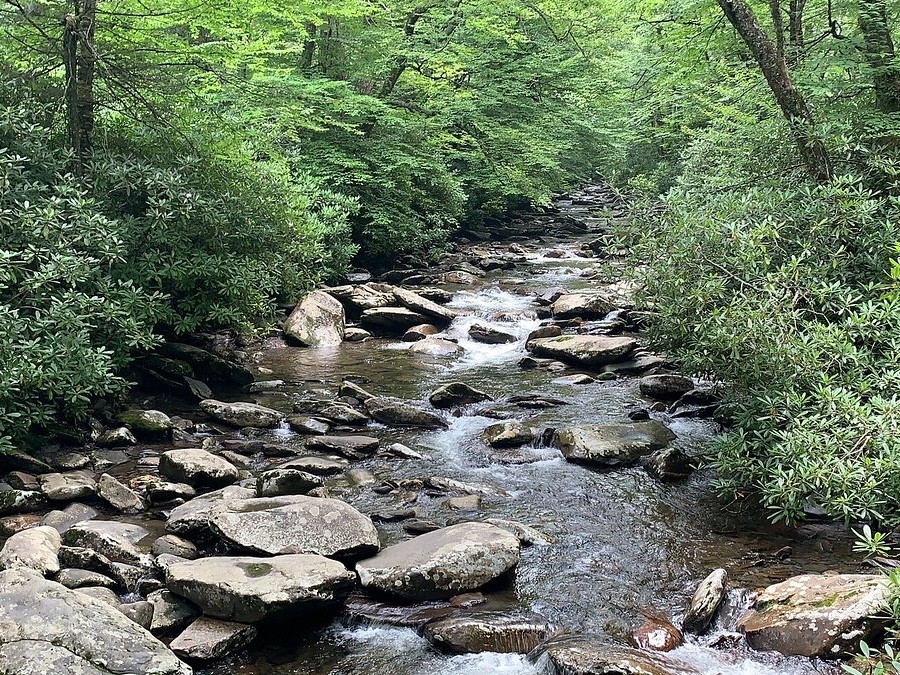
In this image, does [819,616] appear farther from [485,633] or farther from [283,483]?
[283,483]

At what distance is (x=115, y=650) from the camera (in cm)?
408

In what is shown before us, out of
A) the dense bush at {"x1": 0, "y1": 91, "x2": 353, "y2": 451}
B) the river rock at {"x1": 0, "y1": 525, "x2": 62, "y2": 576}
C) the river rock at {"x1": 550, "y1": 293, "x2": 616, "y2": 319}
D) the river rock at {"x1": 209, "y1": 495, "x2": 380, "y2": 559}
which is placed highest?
the dense bush at {"x1": 0, "y1": 91, "x2": 353, "y2": 451}

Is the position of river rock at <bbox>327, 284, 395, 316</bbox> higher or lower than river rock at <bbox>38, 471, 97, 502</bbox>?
higher

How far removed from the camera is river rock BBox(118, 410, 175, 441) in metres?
8.59

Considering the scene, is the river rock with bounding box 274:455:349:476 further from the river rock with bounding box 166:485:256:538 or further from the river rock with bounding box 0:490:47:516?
the river rock with bounding box 0:490:47:516

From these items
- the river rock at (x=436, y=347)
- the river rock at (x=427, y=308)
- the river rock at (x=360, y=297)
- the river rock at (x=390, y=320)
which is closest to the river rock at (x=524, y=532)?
the river rock at (x=436, y=347)

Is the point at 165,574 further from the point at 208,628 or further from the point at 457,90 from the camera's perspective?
the point at 457,90

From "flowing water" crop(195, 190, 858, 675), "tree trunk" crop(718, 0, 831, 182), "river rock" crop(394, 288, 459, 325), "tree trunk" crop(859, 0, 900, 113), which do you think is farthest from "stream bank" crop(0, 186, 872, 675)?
"tree trunk" crop(859, 0, 900, 113)

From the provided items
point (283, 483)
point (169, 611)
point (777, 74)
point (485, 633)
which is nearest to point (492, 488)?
point (283, 483)

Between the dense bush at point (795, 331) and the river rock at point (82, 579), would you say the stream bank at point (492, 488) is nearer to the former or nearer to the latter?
the river rock at point (82, 579)

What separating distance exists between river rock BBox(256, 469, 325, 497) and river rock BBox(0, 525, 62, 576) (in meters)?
1.86

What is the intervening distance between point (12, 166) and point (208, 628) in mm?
5771

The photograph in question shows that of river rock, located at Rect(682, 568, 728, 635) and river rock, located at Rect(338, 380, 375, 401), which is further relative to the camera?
river rock, located at Rect(338, 380, 375, 401)

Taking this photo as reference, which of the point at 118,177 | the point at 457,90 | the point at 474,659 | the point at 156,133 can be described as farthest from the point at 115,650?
the point at 457,90
